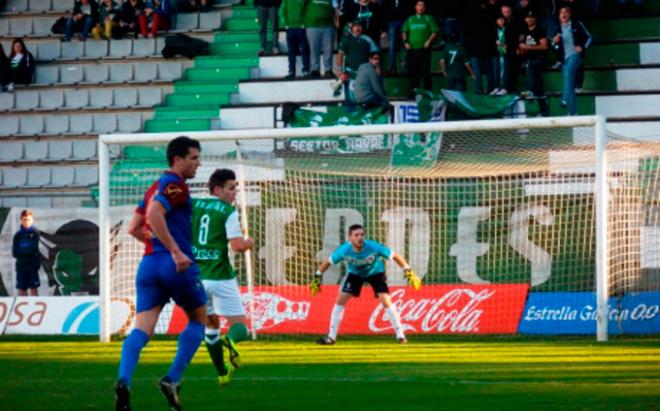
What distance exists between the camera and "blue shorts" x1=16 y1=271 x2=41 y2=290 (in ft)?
79.8

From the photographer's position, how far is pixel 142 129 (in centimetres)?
2862

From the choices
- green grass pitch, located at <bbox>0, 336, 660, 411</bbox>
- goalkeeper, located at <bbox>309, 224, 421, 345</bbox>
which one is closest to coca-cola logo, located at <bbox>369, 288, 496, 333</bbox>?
goalkeeper, located at <bbox>309, 224, 421, 345</bbox>

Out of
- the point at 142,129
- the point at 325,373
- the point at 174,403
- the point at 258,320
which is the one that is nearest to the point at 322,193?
the point at 258,320

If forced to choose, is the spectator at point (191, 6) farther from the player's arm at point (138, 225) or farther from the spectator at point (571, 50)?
the player's arm at point (138, 225)

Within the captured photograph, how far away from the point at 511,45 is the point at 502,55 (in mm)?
370

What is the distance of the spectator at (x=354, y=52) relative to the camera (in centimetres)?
2627

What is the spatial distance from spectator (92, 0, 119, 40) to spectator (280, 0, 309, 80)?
15.8 feet

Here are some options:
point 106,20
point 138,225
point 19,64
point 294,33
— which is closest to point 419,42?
point 294,33

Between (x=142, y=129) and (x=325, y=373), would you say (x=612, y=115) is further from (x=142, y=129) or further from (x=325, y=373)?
(x=325, y=373)

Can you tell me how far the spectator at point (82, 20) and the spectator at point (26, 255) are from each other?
23.8 ft

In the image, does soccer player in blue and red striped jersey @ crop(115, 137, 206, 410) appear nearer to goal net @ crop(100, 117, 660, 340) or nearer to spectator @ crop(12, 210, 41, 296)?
goal net @ crop(100, 117, 660, 340)

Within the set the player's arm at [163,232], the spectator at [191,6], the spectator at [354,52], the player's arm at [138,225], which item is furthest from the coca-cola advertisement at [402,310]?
the player's arm at [163,232]

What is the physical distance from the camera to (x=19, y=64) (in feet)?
98.3

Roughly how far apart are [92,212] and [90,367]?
10.1m
